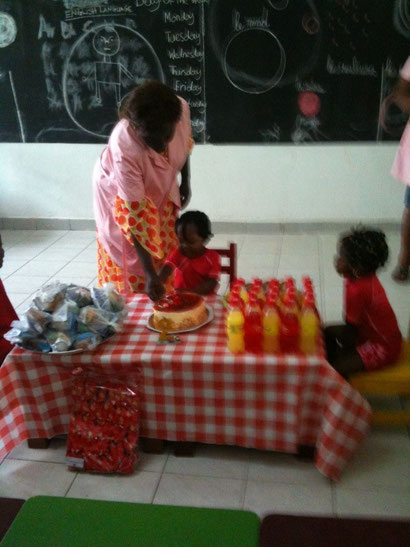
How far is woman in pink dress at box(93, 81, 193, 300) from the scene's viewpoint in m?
1.96

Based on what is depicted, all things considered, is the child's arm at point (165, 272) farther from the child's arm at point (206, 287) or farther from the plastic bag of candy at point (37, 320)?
the plastic bag of candy at point (37, 320)

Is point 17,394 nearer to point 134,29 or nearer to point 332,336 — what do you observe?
point 332,336

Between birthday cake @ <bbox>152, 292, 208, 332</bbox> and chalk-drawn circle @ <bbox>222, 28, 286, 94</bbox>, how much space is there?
2531 mm

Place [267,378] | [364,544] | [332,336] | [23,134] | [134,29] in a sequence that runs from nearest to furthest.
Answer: [364,544]
[267,378]
[332,336]
[134,29]
[23,134]

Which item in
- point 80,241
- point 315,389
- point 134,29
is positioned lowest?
point 80,241

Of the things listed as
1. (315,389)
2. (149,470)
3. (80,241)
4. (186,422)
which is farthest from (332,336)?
(80,241)

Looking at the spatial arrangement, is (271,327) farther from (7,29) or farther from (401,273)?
(7,29)

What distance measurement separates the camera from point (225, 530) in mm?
1000

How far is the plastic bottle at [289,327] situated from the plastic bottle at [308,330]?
0.06 feet

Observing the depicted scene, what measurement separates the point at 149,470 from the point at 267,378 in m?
0.60

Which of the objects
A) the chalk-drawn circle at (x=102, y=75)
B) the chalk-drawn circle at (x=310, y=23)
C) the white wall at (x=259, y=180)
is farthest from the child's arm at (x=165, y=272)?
the chalk-drawn circle at (x=310, y=23)

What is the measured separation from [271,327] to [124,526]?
0.87m

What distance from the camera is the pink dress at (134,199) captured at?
2059 mm

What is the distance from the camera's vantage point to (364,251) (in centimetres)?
189
